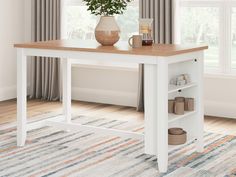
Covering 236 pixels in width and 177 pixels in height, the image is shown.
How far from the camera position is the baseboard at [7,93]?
22.1ft

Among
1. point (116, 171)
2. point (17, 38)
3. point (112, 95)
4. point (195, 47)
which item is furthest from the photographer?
point (17, 38)

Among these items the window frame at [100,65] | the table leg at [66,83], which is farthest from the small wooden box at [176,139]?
the window frame at [100,65]

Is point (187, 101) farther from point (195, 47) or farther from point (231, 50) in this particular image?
point (231, 50)

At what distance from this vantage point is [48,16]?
670cm

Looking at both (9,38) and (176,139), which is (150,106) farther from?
(9,38)

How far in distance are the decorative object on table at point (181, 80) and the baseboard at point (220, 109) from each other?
1.53 metres

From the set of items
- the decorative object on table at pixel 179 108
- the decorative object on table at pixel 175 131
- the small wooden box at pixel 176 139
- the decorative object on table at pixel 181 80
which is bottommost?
the small wooden box at pixel 176 139

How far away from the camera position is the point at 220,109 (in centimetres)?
573

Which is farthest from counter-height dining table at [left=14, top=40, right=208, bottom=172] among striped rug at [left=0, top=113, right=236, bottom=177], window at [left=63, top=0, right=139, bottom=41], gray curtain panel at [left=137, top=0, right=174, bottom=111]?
window at [left=63, top=0, right=139, bottom=41]

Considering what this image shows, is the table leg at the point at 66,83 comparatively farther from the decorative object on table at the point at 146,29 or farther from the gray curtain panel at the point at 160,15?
the gray curtain panel at the point at 160,15

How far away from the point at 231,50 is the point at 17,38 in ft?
9.09

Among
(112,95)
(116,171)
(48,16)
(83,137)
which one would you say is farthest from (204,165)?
(48,16)

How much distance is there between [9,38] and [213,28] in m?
2.57

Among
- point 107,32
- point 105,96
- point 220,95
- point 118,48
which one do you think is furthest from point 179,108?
point 105,96
